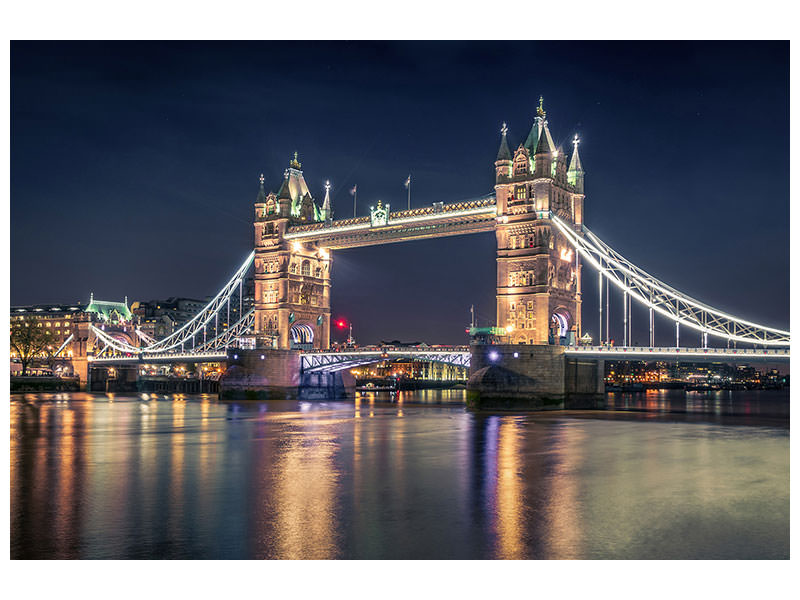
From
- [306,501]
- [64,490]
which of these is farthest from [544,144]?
[64,490]

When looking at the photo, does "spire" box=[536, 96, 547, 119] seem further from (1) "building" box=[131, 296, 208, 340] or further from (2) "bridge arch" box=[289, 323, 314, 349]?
(1) "building" box=[131, 296, 208, 340]

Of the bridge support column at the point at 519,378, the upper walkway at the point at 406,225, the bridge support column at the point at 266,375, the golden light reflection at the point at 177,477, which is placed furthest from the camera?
the bridge support column at the point at 266,375

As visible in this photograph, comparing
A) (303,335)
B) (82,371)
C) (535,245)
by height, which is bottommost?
(82,371)

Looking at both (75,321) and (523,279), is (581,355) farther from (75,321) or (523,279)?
(75,321)

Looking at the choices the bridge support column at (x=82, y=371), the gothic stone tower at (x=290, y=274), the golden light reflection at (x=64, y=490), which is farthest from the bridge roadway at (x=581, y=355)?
the bridge support column at (x=82, y=371)

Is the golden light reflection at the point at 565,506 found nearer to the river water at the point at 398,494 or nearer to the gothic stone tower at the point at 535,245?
the river water at the point at 398,494

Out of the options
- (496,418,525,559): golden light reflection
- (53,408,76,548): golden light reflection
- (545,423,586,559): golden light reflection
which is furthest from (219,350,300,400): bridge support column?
(545,423,586,559): golden light reflection
